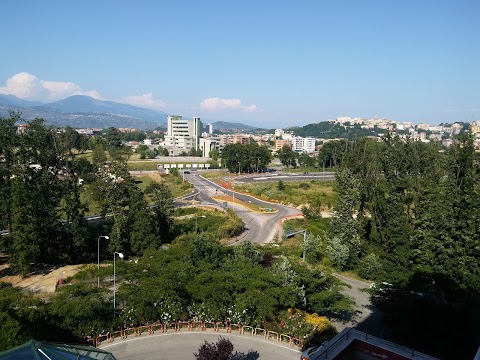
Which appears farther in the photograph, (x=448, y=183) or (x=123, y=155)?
(x=123, y=155)

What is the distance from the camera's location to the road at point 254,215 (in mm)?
31406

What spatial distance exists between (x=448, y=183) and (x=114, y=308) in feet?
69.5

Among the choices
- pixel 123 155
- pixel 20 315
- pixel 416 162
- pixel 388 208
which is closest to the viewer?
pixel 20 315

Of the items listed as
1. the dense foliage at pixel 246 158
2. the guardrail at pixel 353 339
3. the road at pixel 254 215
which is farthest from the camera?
the dense foliage at pixel 246 158

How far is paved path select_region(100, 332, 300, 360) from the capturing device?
1330 cm

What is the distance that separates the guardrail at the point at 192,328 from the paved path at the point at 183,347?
23 cm

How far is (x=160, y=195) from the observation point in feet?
93.3

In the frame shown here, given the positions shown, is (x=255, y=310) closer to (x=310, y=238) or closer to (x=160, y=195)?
(x=310, y=238)

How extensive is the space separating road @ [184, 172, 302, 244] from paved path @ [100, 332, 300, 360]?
15360 mm

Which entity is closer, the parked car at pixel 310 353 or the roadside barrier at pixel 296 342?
the parked car at pixel 310 353

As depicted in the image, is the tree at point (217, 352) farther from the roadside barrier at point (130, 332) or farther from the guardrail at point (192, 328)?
the roadside barrier at point (130, 332)

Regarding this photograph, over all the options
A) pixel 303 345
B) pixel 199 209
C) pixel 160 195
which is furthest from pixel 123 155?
pixel 303 345

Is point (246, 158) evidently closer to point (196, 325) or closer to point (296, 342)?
point (196, 325)

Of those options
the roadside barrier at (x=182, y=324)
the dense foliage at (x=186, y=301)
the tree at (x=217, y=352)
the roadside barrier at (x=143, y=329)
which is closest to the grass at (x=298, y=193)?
the dense foliage at (x=186, y=301)
